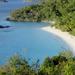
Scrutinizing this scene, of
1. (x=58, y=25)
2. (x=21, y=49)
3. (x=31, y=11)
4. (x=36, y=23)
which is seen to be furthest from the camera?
(x=31, y=11)

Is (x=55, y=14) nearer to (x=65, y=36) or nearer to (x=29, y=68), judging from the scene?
(x=65, y=36)

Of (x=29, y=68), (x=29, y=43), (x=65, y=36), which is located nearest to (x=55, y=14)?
(x=65, y=36)

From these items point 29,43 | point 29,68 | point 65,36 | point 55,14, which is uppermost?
point 29,68

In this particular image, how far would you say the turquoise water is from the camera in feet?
82.7

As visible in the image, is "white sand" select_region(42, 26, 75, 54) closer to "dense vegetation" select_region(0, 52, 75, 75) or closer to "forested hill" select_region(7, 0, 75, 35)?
"forested hill" select_region(7, 0, 75, 35)

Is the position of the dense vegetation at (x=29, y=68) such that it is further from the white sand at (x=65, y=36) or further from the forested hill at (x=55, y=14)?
the forested hill at (x=55, y=14)

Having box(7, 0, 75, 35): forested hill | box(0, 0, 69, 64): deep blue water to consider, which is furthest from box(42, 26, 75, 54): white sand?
box(7, 0, 75, 35): forested hill

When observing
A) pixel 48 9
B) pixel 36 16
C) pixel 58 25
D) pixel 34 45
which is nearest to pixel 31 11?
pixel 36 16

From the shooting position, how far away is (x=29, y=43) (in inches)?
1198

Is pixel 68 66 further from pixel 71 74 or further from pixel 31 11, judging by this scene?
pixel 31 11

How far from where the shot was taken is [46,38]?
32.5 metres

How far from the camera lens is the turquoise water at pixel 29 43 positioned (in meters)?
25.2

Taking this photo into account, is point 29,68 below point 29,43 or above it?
above

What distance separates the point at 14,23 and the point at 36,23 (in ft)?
9.92
